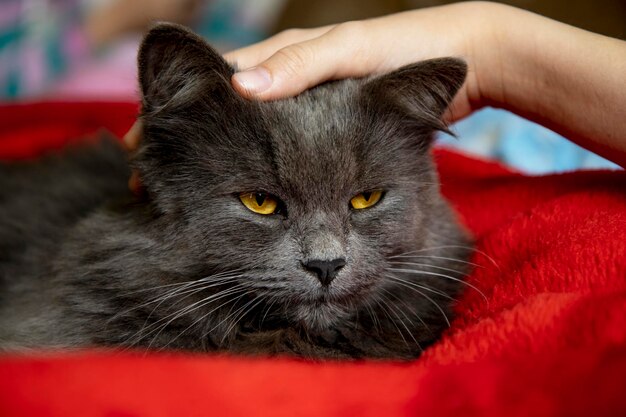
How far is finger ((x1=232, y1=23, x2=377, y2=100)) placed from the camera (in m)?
1.23

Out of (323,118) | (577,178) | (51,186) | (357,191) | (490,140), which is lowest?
(490,140)

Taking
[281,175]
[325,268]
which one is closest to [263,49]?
[281,175]

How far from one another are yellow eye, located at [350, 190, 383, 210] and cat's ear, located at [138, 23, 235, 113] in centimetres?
32

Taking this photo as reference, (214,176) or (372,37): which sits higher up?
(372,37)

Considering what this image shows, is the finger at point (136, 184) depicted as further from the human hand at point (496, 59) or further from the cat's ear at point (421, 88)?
the cat's ear at point (421, 88)

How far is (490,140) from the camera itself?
8.77 ft

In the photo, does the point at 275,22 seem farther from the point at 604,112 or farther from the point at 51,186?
the point at 604,112

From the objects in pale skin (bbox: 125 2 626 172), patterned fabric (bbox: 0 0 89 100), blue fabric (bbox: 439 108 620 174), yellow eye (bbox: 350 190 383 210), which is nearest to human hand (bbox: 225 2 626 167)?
pale skin (bbox: 125 2 626 172)

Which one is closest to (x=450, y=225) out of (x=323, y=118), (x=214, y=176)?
(x=323, y=118)

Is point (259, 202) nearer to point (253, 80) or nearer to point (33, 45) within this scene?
point (253, 80)

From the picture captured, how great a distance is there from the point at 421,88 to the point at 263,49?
0.42m

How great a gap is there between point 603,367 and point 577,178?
2.61 feet

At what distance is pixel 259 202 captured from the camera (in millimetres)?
1226

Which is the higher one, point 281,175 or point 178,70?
point 178,70
